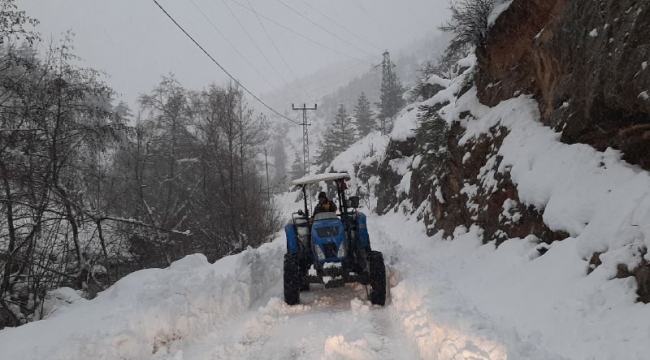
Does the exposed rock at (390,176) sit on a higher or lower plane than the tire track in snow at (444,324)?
higher

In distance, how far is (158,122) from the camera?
23703 millimetres

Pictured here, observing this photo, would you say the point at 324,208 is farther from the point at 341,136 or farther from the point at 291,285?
the point at 341,136

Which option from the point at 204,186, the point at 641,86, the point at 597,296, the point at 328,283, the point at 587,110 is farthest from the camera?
the point at 204,186

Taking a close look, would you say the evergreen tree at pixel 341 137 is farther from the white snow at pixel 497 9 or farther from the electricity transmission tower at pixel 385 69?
the white snow at pixel 497 9

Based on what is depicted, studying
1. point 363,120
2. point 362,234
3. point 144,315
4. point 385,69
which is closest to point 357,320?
point 362,234

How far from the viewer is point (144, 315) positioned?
5.46 m

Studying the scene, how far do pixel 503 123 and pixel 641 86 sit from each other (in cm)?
401

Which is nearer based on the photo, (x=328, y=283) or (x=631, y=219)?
(x=631, y=219)

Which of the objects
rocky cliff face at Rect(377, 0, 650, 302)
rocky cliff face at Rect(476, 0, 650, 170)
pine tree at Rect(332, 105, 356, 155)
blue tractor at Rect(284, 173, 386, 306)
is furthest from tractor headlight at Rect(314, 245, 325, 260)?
pine tree at Rect(332, 105, 356, 155)

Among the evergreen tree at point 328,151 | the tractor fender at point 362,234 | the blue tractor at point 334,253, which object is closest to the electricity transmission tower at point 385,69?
the evergreen tree at point 328,151

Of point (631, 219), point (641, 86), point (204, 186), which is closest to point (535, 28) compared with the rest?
point (641, 86)

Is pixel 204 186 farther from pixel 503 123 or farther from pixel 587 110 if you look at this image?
pixel 587 110

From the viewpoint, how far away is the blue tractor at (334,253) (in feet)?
22.3

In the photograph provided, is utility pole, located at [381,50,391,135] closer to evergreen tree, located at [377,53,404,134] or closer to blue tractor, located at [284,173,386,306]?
evergreen tree, located at [377,53,404,134]
